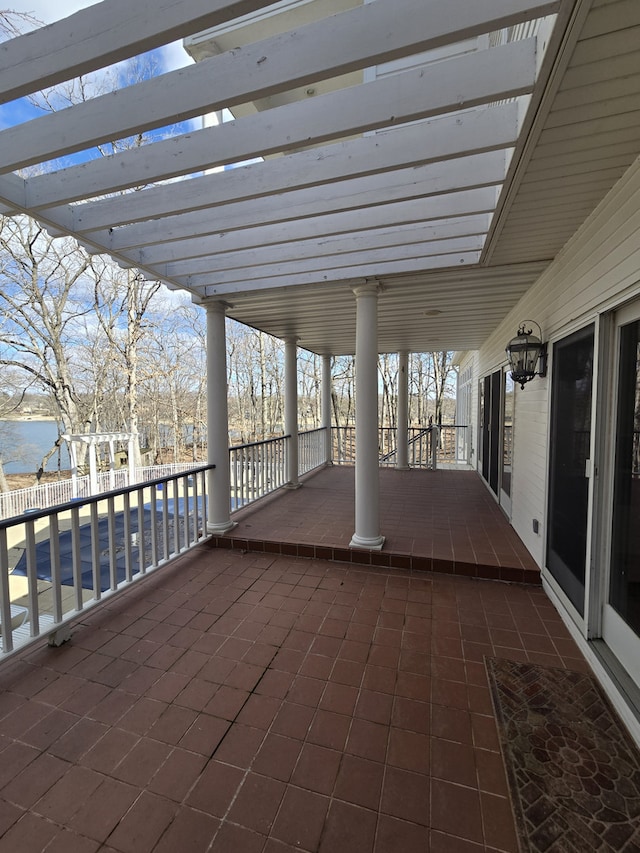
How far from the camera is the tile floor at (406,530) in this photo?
3.33m

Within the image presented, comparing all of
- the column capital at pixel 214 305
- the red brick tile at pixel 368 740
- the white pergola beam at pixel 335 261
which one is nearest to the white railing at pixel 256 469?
the column capital at pixel 214 305

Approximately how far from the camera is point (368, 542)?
141 inches

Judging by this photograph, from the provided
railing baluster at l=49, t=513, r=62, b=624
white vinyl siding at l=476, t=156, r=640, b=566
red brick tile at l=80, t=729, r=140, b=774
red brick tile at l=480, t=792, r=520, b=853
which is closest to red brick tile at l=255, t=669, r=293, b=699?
red brick tile at l=80, t=729, r=140, b=774

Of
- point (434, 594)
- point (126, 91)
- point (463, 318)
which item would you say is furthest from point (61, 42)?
point (463, 318)

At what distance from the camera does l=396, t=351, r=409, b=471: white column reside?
765cm

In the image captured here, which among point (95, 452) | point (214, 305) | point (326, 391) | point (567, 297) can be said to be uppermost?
point (214, 305)

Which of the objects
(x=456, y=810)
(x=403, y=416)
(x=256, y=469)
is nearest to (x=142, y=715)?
(x=456, y=810)

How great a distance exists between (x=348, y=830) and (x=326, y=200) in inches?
117

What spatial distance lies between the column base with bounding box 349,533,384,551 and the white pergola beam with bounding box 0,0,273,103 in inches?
137

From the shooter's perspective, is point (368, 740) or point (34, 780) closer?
point (34, 780)

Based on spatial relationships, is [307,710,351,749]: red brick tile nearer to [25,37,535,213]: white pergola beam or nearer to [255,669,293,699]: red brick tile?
[255,669,293,699]: red brick tile

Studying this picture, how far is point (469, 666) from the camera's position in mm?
2096

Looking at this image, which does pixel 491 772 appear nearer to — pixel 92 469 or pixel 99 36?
pixel 99 36

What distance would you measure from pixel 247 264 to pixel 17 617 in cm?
306
